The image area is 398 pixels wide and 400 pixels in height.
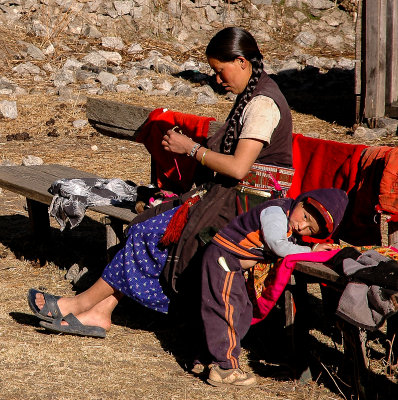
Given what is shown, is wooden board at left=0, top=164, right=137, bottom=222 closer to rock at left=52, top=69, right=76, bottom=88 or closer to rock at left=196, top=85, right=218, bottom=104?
rock at left=196, top=85, right=218, bottom=104

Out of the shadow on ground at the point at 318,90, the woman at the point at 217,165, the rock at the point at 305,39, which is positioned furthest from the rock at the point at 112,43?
the woman at the point at 217,165

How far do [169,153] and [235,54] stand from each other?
1.39 meters

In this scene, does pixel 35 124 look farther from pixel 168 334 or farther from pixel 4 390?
pixel 4 390

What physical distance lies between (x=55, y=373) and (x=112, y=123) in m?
2.64

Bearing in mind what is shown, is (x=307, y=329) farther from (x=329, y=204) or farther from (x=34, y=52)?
(x=34, y=52)

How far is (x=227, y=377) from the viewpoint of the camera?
12.4 ft

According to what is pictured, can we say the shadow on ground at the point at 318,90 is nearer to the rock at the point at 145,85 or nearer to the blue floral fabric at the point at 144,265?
the rock at the point at 145,85

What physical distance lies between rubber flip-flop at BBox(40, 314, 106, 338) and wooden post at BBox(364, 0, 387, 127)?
619 cm

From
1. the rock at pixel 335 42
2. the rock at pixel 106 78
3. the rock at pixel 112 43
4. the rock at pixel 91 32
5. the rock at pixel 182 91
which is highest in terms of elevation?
the rock at pixel 91 32

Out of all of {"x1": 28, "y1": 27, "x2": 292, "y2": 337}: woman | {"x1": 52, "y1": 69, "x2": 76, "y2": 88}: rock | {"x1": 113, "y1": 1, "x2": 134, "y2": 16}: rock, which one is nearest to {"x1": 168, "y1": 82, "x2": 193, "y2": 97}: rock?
{"x1": 52, "y1": 69, "x2": 76, "y2": 88}: rock

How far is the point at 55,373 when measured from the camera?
3.99 metres

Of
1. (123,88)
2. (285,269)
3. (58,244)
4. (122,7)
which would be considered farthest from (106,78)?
(285,269)

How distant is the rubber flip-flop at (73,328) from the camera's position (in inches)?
173

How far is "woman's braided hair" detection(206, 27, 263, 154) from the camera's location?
4.09 meters
